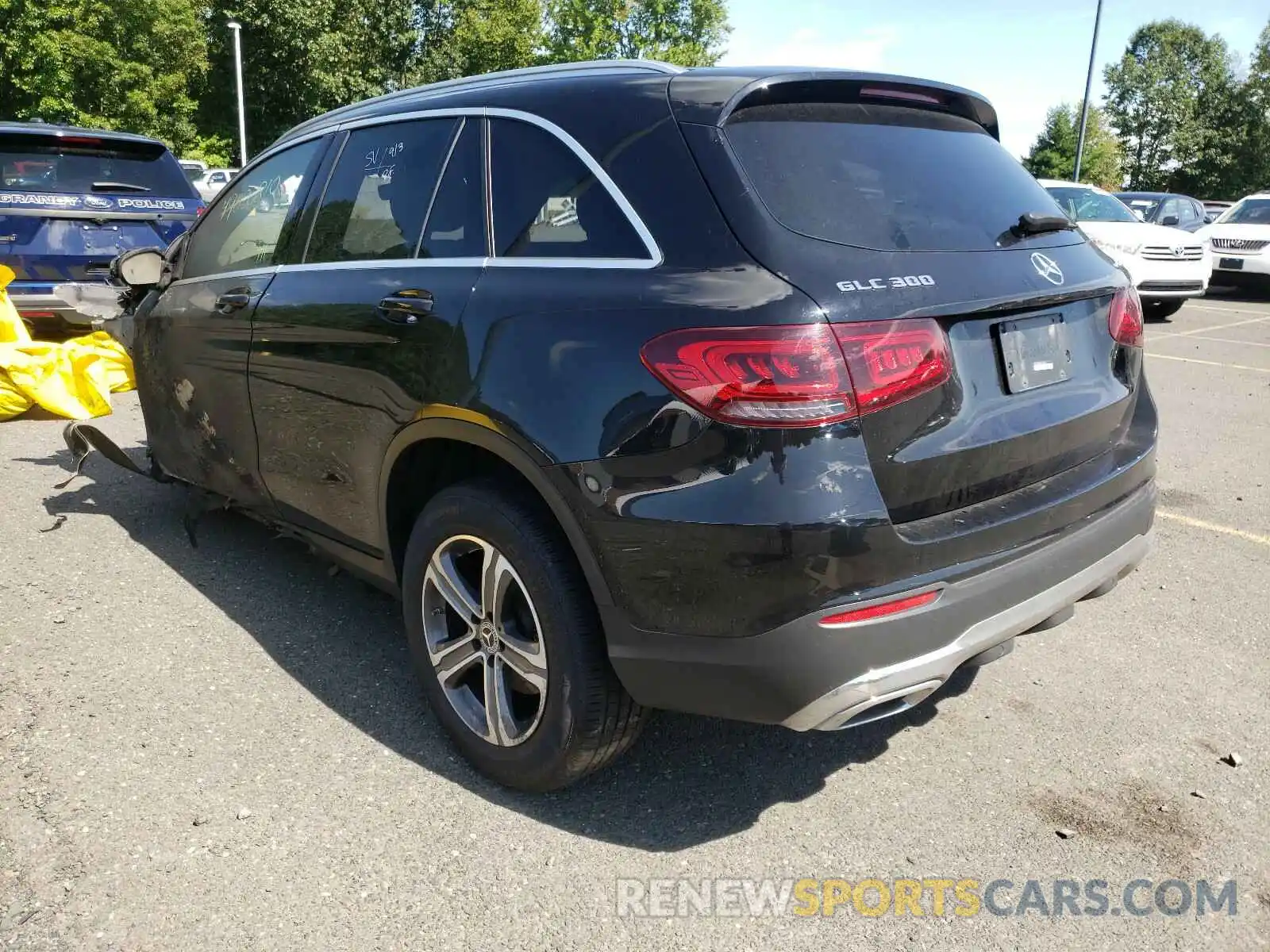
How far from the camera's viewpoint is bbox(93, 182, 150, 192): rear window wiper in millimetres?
7973

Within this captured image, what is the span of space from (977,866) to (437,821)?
4.45 ft

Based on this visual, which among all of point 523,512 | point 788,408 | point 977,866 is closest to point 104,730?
point 523,512

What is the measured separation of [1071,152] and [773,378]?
63473 millimetres

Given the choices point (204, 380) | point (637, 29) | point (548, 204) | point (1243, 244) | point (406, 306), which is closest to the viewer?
point (548, 204)

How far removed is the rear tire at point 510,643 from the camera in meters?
2.44

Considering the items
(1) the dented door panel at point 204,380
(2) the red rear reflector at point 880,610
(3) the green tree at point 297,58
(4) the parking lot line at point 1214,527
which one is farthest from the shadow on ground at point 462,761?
(3) the green tree at point 297,58

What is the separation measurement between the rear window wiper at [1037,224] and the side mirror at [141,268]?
3.55 metres

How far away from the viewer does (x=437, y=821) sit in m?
2.62

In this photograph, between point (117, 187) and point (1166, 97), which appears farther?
point (1166, 97)

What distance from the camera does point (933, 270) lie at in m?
2.29

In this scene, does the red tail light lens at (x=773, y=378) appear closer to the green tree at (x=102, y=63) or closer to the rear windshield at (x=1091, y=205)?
the rear windshield at (x=1091, y=205)

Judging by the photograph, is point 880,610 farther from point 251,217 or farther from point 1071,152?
point 1071,152

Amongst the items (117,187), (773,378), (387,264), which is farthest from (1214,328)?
(773,378)

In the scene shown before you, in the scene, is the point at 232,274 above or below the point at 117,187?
above
